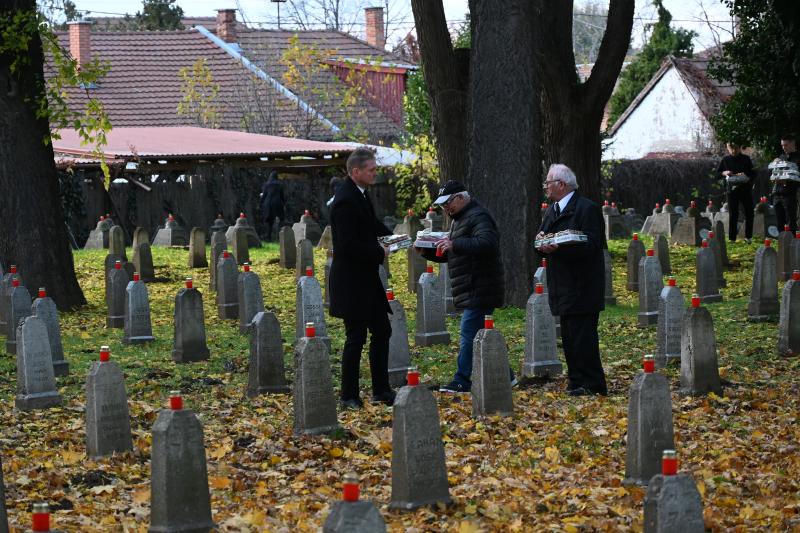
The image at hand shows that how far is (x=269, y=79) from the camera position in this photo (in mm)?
50750

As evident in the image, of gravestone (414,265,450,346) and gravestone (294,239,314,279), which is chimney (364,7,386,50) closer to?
gravestone (294,239,314,279)

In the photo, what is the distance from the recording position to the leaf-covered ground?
8266mm

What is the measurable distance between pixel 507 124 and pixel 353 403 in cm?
726

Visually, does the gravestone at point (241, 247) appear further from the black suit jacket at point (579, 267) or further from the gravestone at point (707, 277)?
the black suit jacket at point (579, 267)

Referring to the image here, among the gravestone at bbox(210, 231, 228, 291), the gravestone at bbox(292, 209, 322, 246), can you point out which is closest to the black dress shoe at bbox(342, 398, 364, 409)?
the gravestone at bbox(210, 231, 228, 291)

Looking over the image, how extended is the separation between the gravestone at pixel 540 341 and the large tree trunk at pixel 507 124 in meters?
4.94

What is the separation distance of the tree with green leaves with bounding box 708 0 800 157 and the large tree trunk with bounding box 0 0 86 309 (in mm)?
13095

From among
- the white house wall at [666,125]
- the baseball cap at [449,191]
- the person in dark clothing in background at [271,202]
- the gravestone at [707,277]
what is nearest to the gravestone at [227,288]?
the gravestone at [707,277]

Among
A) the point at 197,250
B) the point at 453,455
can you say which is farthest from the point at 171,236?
the point at 453,455

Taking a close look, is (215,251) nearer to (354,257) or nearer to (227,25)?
(354,257)

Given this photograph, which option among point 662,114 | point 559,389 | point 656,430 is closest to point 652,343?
point 559,389

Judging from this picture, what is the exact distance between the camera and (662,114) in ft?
183

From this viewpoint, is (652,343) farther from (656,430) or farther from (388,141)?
(388,141)

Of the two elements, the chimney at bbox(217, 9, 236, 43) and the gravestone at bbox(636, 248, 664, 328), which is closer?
the gravestone at bbox(636, 248, 664, 328)
